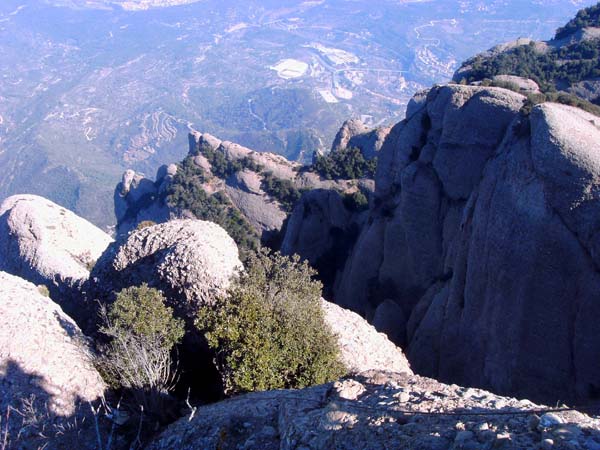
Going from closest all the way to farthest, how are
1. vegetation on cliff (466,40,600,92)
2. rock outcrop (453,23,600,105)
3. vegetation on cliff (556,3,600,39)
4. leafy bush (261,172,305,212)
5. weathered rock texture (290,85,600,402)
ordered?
weathered rock texture (290,85,600,402), rock outcrop (453,23,600,105), vegetation on cliff (466,40,600,92), vegetation on cliff (556,3,600,39), leafy bush (261,172,305,212)

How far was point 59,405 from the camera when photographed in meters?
13.2

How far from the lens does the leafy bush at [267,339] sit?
14.0 m

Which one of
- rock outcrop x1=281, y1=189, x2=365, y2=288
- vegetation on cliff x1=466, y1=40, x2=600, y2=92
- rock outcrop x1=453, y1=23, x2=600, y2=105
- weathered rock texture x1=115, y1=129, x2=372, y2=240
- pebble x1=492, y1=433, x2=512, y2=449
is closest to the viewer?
pebble x1=492, y1=433, x2=512, y2=449

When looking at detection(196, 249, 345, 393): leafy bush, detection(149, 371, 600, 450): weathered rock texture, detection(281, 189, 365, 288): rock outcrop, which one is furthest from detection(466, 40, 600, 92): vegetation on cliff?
detection(149, 371, 600, 450): weathered rock texture

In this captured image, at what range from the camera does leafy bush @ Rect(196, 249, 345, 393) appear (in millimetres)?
14031

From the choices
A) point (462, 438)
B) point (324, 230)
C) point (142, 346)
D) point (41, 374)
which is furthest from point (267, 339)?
point (324, 230)

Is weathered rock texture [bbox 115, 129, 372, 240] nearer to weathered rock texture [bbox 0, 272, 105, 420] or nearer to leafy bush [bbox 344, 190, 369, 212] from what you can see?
leafy bush [bbox 344, 190, 369, 212]

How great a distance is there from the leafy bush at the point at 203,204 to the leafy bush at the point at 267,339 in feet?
122

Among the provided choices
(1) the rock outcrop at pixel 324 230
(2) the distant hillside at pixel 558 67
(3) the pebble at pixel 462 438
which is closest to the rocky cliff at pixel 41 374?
(3) the pebble at pixel 462 438

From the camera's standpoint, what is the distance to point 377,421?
28.9ft

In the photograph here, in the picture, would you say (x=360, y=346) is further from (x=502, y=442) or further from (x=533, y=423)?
(x=502, y=442)

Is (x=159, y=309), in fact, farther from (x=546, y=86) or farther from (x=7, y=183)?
(x=7, y=183)

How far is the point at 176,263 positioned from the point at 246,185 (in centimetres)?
4574

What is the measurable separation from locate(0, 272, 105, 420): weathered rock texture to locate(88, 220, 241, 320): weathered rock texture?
9.16 feet
